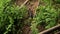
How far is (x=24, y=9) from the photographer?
589cm

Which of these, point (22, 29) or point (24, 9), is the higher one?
point (24, 9)

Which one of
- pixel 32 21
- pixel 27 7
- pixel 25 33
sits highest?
pixel 27 7

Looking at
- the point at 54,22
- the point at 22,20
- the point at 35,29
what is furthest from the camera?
the point at 22,20

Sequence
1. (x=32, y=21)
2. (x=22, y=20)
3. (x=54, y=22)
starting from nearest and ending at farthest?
(x=54, y=22) < (x=32, y=21) < (x=22, y=20)

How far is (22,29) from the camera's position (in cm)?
566

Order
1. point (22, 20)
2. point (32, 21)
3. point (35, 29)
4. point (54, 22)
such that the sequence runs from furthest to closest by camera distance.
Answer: point (22, 20) → point (32, 21) → point (35, 29) → point (54, 22)

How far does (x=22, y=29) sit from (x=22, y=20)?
33cm

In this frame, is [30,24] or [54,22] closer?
[54,22]

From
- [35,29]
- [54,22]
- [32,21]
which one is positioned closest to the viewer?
[54,22]

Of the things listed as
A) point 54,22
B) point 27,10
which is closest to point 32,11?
point 27,10

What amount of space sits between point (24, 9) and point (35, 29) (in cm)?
115

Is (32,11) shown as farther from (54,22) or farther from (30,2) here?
(54,22)

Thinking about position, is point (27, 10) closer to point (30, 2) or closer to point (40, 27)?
point (30, 2)

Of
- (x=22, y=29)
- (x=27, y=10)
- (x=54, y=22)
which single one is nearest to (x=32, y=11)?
(x=27, y=10)
